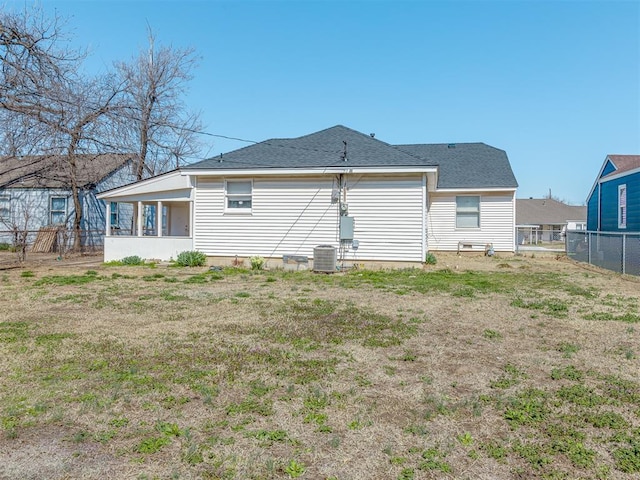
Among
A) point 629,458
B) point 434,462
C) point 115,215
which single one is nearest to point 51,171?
point 115,215

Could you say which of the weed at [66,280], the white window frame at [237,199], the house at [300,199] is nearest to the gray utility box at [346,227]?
the house at [300,199]

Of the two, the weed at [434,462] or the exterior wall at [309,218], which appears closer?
the weed at [434,462]

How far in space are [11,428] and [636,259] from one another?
13309 mm

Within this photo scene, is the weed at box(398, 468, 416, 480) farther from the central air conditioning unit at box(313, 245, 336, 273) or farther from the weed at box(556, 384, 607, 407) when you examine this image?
the central air conditioning unit at box(313, 245, 336, 273)

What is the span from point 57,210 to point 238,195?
1272 centimetres

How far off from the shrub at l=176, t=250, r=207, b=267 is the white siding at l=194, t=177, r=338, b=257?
26 centimetres

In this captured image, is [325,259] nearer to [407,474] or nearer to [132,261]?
[132,261]

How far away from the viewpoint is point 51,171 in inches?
774

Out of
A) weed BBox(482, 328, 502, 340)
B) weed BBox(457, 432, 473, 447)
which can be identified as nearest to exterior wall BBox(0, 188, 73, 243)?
weed BBox(482, 328, 502, 340)

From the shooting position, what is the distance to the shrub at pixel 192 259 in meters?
13.0

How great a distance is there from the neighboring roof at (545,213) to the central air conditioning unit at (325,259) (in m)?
44.5

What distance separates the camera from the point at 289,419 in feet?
9.65

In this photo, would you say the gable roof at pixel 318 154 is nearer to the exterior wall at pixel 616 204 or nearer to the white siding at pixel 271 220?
the white siding at pixel 271 220

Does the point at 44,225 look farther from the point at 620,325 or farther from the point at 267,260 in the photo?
the point at 620,325
